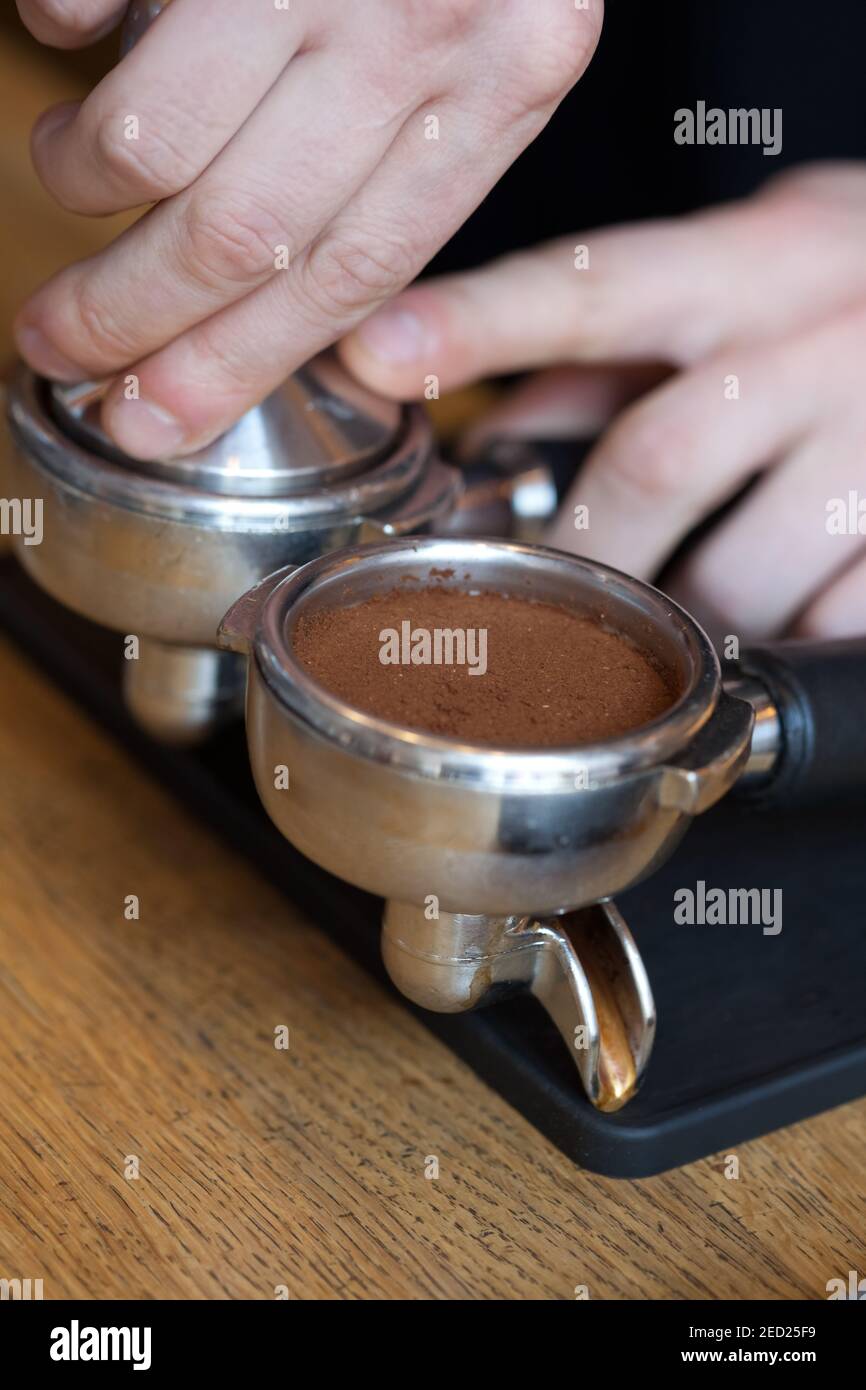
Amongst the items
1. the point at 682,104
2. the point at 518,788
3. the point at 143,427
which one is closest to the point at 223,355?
the point at 143,427

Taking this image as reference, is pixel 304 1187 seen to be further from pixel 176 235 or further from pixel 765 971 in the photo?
pixel 176 235

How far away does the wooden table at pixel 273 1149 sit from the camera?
520 millimetres

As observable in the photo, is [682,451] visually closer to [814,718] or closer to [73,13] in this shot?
[814,718]

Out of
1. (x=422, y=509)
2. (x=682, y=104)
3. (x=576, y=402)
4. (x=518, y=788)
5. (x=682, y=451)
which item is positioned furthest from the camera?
(x=682, y=104)

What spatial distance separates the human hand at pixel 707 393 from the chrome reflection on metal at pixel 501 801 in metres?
0.23

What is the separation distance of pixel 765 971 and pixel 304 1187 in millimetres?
211

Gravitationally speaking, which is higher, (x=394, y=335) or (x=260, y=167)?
(x=260, y=167)

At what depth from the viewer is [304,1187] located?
55cm

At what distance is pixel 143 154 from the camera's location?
0.54m

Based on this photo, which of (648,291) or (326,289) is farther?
(648,291)

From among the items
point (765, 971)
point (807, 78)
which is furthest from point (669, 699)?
point (807, 78)

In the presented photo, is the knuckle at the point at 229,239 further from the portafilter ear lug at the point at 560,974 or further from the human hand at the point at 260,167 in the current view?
the portafilter ear lug at the point at 560,974

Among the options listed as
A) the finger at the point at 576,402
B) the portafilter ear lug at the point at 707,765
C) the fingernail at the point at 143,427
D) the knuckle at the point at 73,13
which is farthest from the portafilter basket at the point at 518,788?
the finger at the point at 576,402

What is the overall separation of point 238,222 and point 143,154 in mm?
40
